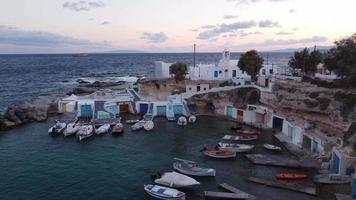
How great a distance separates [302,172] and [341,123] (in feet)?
39.2

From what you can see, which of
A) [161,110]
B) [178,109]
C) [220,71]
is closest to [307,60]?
[220,71]

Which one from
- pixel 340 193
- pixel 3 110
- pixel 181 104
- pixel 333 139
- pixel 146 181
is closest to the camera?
pixel 340 193

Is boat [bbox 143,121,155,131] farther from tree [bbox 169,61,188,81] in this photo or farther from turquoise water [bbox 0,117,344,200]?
tree [bbox 169,61,188,81]

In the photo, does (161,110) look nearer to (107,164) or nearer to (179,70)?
(179,70)

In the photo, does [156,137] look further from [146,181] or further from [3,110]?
[3,110]

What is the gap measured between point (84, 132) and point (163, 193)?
26.6m

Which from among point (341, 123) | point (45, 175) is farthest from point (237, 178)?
point (45, 175)

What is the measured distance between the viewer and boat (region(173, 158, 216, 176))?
4053 cm

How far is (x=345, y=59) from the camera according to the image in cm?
5347

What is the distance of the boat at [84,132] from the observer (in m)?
55.8

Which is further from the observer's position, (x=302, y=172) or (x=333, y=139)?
(x=333, y=139)

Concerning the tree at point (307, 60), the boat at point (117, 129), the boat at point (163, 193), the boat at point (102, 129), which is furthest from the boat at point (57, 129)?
the tree at point (307, 60)

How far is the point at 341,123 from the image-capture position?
158ft

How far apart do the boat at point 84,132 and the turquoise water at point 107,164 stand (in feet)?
3.86
